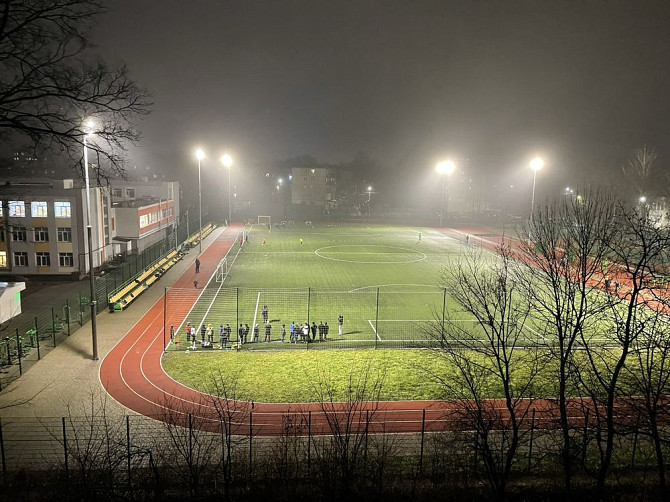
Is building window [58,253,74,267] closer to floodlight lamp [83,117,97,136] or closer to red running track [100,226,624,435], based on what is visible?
red running track [100,226,624,435]

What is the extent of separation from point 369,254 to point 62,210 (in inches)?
1129

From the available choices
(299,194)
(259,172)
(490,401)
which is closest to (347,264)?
(490,401)

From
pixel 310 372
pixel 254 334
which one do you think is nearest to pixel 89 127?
pixel 310 372

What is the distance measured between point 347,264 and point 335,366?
24.8 metres

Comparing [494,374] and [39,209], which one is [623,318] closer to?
[494,374]

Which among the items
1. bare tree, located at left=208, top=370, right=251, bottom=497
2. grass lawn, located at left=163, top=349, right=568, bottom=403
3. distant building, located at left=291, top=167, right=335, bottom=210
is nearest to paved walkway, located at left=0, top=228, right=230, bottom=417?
grass lawn, located at left=163, top=349, right=568, bottom=403

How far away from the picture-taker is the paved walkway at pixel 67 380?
16127 mm

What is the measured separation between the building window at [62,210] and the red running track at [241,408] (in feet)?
67.1

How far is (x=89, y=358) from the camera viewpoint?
68.6 ft

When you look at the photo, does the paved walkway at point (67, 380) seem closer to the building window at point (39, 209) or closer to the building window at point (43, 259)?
the building window at point (43, 259)

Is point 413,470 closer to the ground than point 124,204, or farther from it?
closer to the ground

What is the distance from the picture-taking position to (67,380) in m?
18.5

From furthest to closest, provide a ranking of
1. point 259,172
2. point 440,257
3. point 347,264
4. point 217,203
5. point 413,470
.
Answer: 1. point 259,172
2. point 217,203
3. point 440,257
4. point 347,264
5. point 413,470

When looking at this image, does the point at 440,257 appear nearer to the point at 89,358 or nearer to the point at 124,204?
the point at 124,204
